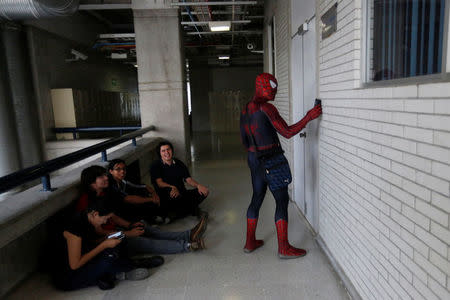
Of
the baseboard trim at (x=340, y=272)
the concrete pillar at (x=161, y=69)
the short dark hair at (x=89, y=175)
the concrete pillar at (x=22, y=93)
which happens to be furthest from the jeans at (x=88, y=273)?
the concrete pillar at (x=22, y=93)

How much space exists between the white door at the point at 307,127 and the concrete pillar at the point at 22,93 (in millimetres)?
5487

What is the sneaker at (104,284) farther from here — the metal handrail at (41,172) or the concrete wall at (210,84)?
the concrete wall at (210,84)

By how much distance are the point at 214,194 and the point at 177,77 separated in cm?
261

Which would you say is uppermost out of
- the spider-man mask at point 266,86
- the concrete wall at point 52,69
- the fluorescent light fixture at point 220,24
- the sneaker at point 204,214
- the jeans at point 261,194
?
the fluorescent light fixture at point 220,24

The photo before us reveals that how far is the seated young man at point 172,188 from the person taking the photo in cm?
399

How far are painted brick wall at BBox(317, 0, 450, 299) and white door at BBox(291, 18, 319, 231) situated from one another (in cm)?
35

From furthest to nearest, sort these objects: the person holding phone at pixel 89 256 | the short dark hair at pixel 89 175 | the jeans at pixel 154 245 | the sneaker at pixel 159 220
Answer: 1. the sneaker at pixel 159 220
2. the jeans at pixel 154 245
3. the short dark hair at pixel 89 175
4. the person holding phone at pixel 89 256

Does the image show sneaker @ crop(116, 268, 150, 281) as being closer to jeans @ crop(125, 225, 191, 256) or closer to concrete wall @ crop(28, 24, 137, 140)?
jeans @ crop(125, 225, 191, 256)

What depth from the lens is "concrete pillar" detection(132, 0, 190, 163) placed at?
6320 mm

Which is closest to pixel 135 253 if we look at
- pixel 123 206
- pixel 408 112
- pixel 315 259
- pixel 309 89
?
pixel 123 206

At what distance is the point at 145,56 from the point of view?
252 inches

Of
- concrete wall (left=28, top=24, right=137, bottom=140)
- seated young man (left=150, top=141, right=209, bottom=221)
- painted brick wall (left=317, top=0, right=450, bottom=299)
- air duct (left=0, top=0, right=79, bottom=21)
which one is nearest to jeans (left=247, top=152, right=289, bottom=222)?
painted brick wall (left=317, top=0, right=450, bottom=299)

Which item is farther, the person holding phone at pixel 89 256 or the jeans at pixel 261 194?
A: the jeans at pixel 261 194

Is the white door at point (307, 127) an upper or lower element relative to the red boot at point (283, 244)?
upper
